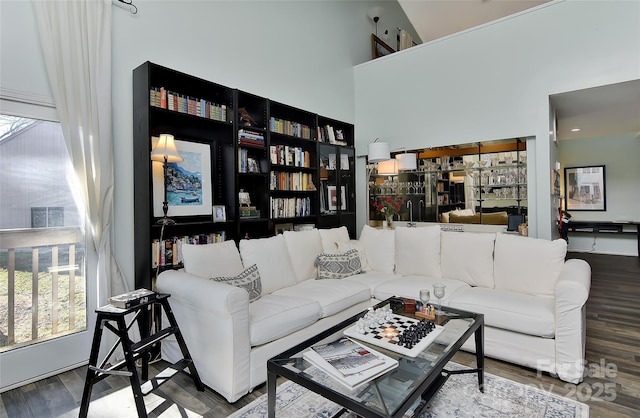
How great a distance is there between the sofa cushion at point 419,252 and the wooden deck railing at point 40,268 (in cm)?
289

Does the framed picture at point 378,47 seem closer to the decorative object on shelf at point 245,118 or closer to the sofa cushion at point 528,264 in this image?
the decorative object on shelf at point 245,118

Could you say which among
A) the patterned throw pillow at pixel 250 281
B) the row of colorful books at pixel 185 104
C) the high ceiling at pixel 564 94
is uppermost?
the high ceiling at pixel 564 94

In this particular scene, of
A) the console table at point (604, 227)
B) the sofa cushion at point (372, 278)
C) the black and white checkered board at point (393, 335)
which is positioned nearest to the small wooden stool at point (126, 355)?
the black and white checkered board at point (393, 335)

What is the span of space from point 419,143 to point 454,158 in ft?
1.75

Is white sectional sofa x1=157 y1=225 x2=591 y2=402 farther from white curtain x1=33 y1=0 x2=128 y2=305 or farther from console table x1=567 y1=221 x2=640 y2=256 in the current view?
console table x1=567 y1=221 x2=640 y2=256

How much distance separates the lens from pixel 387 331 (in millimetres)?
1863

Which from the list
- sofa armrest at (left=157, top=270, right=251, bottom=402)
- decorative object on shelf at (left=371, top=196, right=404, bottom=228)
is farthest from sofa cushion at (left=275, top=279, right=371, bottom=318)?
decorative object on shelf at (left=371, top=196, right=404, bottom=228)

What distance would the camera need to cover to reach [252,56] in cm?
387

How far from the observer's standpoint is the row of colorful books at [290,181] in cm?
391

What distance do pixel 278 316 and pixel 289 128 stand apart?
8.29 ft

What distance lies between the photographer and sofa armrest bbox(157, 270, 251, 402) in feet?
6.42

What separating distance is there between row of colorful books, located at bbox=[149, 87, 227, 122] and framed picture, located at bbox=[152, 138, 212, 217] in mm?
298

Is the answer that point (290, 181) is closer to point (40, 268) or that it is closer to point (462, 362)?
point (40, 268)

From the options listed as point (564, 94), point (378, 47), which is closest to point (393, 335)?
point (564, 94)
